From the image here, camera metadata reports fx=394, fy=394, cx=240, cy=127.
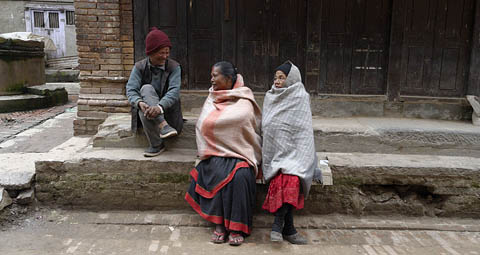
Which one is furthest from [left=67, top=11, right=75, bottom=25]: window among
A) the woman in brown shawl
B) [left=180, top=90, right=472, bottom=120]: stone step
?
the woman in brown shawl

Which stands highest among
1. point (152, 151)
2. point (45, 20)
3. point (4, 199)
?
point (45, 20)

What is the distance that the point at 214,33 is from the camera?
5371mm

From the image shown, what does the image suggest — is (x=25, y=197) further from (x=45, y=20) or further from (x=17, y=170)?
(x=45, y=20)

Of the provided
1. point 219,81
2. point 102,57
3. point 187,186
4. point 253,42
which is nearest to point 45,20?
point 102,57

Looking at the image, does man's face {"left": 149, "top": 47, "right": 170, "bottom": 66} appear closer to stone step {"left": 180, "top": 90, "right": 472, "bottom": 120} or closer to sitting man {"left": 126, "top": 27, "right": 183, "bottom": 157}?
sitting man {"left": 126, "top": 27, "right": 183, "bottom": 157}

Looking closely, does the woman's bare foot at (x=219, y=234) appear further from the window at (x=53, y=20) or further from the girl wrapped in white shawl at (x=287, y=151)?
the window at (x=53, y=20)

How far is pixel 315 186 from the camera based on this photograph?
153 inches

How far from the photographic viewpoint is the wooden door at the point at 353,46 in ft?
17.4

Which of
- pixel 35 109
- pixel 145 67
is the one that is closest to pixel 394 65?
pixel 145 67

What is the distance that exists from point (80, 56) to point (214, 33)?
1.80 metres

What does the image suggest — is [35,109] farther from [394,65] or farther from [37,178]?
[394,65]

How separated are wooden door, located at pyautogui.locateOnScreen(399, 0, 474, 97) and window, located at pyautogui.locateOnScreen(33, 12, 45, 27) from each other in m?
18.0

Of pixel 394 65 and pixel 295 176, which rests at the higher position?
pixel 394 65

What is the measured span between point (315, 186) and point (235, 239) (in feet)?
3.40
